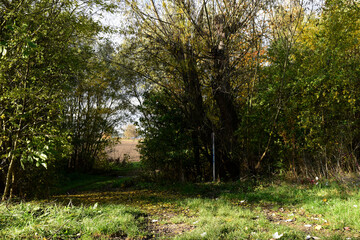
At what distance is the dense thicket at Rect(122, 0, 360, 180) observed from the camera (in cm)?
624

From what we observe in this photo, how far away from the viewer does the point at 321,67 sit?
21.1ft

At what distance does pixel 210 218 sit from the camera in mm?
4035

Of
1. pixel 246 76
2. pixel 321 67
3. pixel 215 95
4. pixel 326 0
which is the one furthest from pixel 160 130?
pixel 326 0

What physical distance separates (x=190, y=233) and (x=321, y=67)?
17.1 feet

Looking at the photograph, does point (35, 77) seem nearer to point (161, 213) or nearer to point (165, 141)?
point (161, 213)

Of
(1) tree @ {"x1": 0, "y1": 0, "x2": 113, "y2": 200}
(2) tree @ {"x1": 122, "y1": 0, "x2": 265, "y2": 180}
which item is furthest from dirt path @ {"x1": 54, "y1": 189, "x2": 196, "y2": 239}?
(2) tree @ {"x1": 122, "y1": 0, "x2": 265, "y2": 180}

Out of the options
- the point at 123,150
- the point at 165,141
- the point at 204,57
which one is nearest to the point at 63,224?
the point at 165,141

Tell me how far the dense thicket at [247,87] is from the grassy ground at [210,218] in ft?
5.02

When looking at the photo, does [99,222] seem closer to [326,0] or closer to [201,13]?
[201,13]

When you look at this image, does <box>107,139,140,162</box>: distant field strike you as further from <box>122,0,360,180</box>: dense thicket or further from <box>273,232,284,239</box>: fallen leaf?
<box>273,232,284,239</box>: fallen leaf

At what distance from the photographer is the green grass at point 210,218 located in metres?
3.32

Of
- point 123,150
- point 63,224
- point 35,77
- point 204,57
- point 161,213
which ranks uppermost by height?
point 204,57

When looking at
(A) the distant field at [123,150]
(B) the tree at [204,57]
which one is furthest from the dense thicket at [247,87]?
(A) the distant field at [123,150]

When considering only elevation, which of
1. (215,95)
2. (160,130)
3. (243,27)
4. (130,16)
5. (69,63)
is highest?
(130,16)
